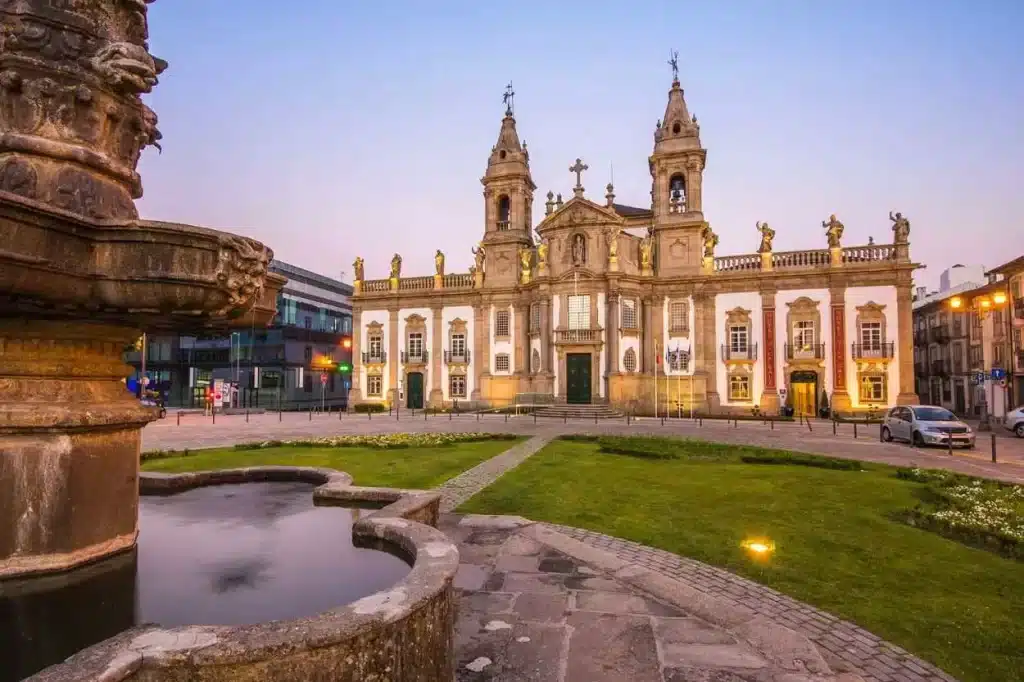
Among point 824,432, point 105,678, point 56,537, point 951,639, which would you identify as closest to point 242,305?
point 56,537

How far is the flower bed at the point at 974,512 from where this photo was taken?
26.4 feet

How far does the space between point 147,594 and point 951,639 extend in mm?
6087

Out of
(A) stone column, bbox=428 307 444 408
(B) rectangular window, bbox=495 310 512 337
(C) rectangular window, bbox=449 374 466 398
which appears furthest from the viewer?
(A) stone column, bbox=428 307 444 408

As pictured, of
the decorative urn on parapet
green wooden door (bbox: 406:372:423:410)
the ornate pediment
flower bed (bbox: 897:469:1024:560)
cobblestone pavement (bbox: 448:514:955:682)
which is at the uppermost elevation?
the ornate pediment

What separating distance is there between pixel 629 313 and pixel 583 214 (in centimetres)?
750

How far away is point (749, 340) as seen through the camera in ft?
130

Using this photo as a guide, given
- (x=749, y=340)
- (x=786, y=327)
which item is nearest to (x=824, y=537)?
(x=749, y=340)

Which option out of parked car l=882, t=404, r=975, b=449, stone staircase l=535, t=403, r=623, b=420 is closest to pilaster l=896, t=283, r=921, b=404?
parked car l=882, t=404, r=975, b=449

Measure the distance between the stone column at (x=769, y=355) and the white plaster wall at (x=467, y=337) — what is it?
65.8ft

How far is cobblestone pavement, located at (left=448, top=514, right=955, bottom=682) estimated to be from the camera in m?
4.43

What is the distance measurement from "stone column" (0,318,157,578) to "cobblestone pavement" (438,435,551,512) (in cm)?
493

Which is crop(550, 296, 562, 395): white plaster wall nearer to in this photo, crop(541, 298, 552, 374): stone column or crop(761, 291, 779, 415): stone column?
crop(541, 298, 552, 374): stone column

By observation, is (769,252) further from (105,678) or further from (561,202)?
(105,678)

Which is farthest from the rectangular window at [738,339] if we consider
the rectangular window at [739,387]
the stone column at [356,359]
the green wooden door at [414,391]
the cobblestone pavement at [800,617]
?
the cobblestone pavement at [800,617]
